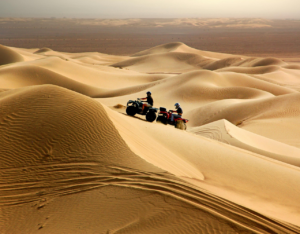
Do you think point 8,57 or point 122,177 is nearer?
point 122,177

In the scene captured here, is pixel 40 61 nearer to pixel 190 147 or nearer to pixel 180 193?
pixel 190 147

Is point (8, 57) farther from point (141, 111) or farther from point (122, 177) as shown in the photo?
point (122, 177)

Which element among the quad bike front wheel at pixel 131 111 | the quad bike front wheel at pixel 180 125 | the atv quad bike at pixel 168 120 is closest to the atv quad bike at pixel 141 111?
the quad bike front wheel at pixel 131 111

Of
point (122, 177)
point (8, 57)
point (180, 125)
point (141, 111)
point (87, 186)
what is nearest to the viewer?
point (87, 186)

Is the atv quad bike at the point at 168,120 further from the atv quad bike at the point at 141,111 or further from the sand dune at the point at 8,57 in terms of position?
the sand dune at the point at 8,57

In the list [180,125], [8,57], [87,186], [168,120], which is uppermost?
[87,186]

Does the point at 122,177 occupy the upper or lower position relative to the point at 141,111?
upper

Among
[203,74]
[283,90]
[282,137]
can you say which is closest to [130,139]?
[282,137]

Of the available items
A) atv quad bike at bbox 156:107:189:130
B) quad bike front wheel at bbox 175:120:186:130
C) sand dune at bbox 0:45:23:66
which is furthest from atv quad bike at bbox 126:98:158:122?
sand dune at bbox 0:45:23:66

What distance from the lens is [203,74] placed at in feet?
75.2

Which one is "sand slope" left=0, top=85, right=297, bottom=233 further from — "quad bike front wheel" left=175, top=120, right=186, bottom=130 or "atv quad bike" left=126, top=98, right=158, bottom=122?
"quad bike front wheel" left=175, top=120, right=186, bottom=130

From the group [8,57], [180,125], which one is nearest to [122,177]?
[180,125]

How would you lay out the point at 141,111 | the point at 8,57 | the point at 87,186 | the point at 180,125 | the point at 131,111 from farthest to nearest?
the point at 8,57, the point at 131,111, the point at 141,111, the point at 180,125, the point at 87,186

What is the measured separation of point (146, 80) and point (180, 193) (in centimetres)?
2453
